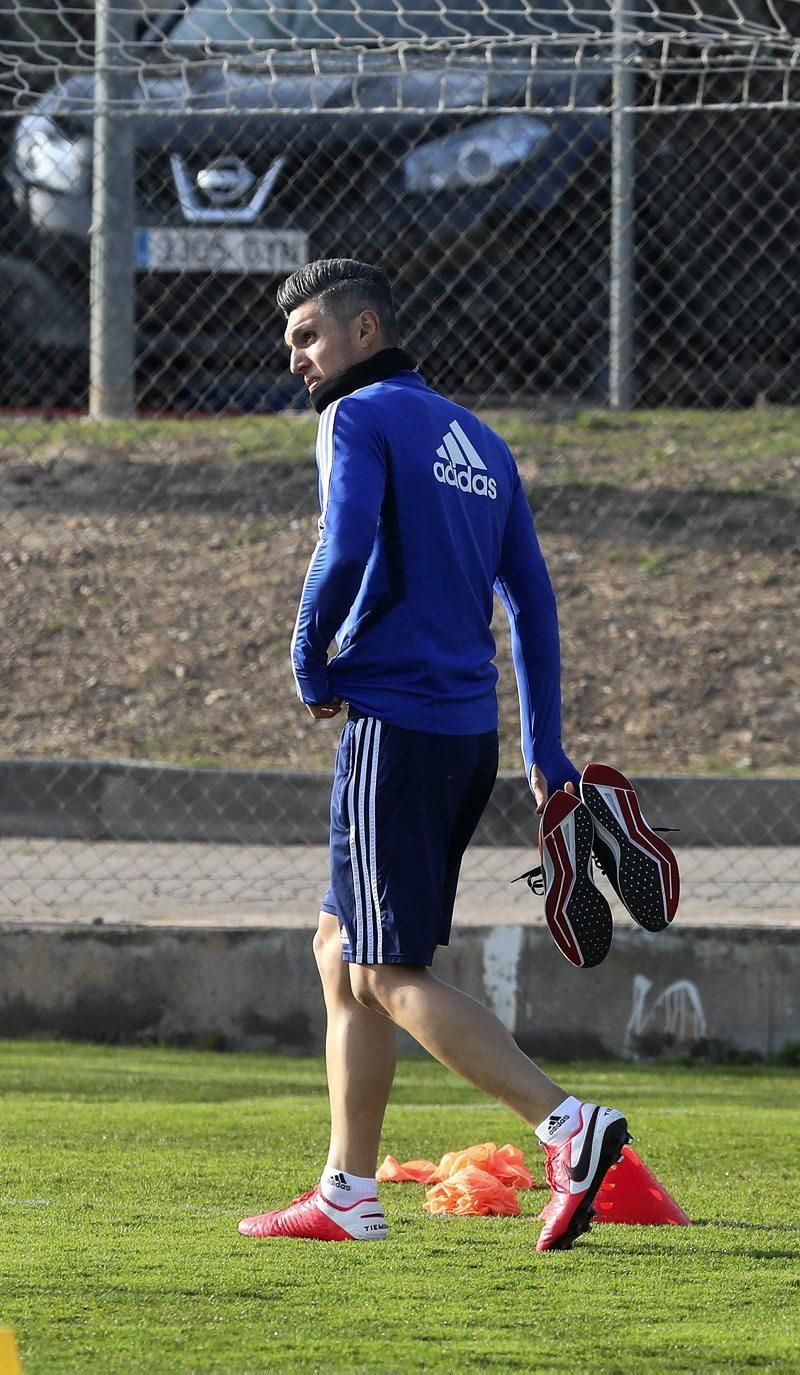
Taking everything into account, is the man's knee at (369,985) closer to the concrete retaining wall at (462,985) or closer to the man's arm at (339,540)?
the man's arm at (339,540)

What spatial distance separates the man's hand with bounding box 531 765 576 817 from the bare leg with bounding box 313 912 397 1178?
0.49m

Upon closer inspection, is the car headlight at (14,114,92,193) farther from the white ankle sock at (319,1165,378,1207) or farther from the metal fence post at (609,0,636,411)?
the white ankle sock at (319,1165,378,1207)

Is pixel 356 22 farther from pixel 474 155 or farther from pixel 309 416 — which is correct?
pixel 309 416

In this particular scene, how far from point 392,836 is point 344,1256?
0.75 metres

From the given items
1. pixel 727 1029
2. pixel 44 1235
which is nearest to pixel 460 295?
pixel 727 1029

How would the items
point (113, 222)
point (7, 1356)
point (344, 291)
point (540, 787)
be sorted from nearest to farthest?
point (7, 1356) < point (344, 291) < point (540, 787) < point (113, 222)

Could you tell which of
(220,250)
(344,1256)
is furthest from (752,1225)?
(220,250)

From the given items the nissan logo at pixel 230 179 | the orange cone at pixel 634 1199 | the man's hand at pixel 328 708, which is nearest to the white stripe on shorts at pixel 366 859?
the man's hand at pixel 328 708

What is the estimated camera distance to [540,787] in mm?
3836

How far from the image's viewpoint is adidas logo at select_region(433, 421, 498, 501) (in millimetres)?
3580

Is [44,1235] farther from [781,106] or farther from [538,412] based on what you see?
[538,412]

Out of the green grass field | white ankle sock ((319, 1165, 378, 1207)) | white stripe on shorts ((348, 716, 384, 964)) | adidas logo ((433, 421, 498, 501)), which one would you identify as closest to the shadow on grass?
the green grass field

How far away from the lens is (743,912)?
634 cm

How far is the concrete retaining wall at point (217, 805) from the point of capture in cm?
743
